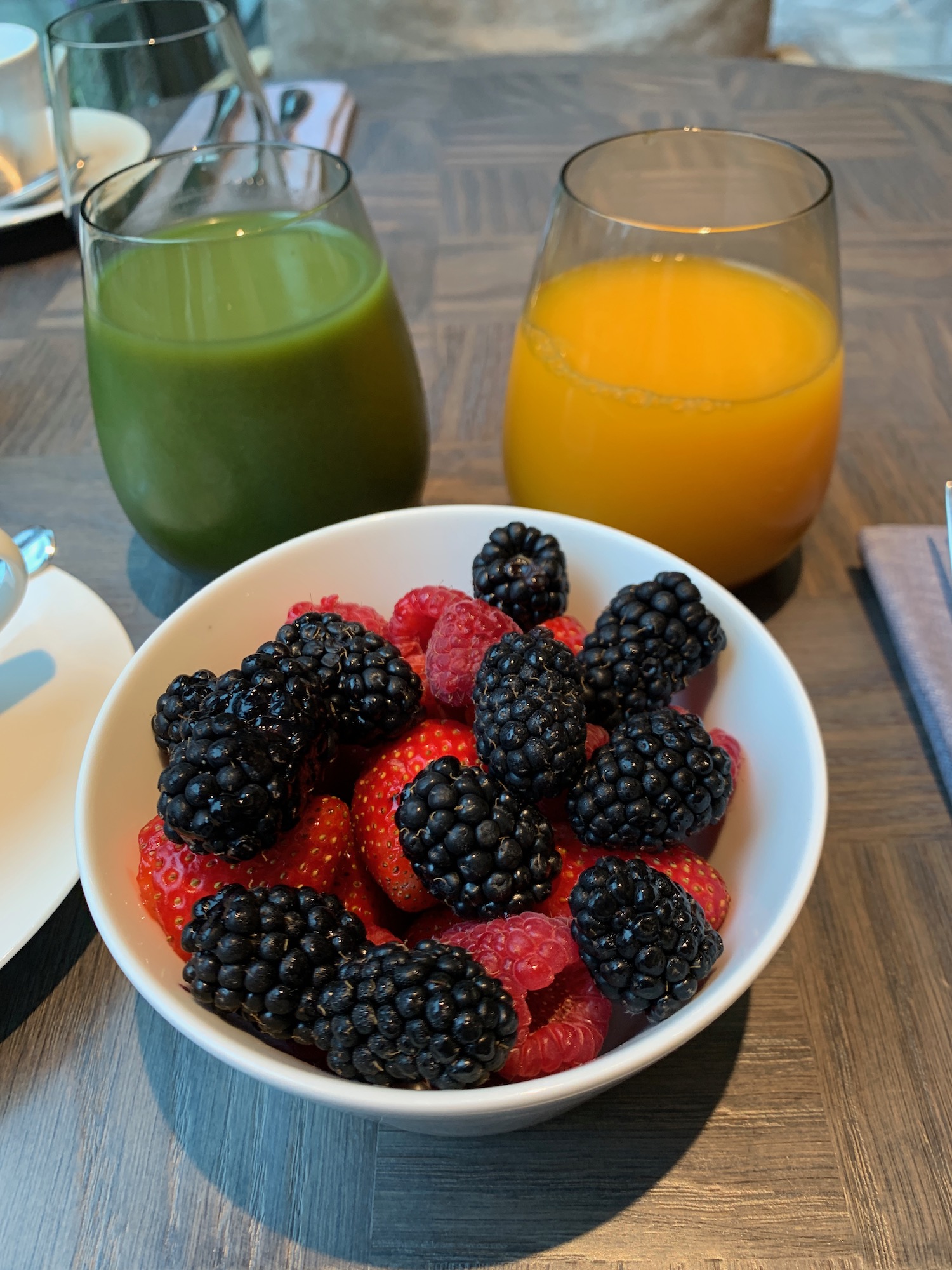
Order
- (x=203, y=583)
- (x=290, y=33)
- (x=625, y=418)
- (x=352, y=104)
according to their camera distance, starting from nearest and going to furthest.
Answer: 1. (x=625, y=418)
2. (x=203, y=583)
3. (x=352, y=104)
4. (x=290, y=33)

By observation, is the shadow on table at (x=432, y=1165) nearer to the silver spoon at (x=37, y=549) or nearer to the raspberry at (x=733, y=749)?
the raspberry at (x=733, y=749)

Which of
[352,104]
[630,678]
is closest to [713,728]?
[630,678]

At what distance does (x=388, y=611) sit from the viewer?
730mm

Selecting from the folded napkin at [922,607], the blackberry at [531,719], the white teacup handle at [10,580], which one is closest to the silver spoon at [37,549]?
the white teacup handle at [10,580]

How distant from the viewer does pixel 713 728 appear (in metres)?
0.64

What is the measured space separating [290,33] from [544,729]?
228 cm

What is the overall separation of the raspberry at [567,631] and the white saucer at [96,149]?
81cm

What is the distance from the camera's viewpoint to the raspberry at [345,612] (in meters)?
0.65

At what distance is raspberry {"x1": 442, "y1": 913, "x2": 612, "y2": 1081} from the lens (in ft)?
1.50

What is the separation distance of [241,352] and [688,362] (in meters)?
0.36

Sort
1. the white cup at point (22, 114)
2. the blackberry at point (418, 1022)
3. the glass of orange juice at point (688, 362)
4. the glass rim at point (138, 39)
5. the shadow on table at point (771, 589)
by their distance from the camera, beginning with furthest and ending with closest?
the white cup at point (22, 114) → the glass rim at point (138, 39) → the shadow on table at point (771, 589) → the glass of orange juice at point (688, 362) → the blackberry at point (418, 1022)

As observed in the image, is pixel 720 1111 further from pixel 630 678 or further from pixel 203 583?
pixel 203 583

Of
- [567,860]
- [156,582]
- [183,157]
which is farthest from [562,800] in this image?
[183,157]

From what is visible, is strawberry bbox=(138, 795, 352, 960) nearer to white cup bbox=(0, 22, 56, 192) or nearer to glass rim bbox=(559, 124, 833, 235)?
glass rim bbox=(559, 124, 833, 235)
